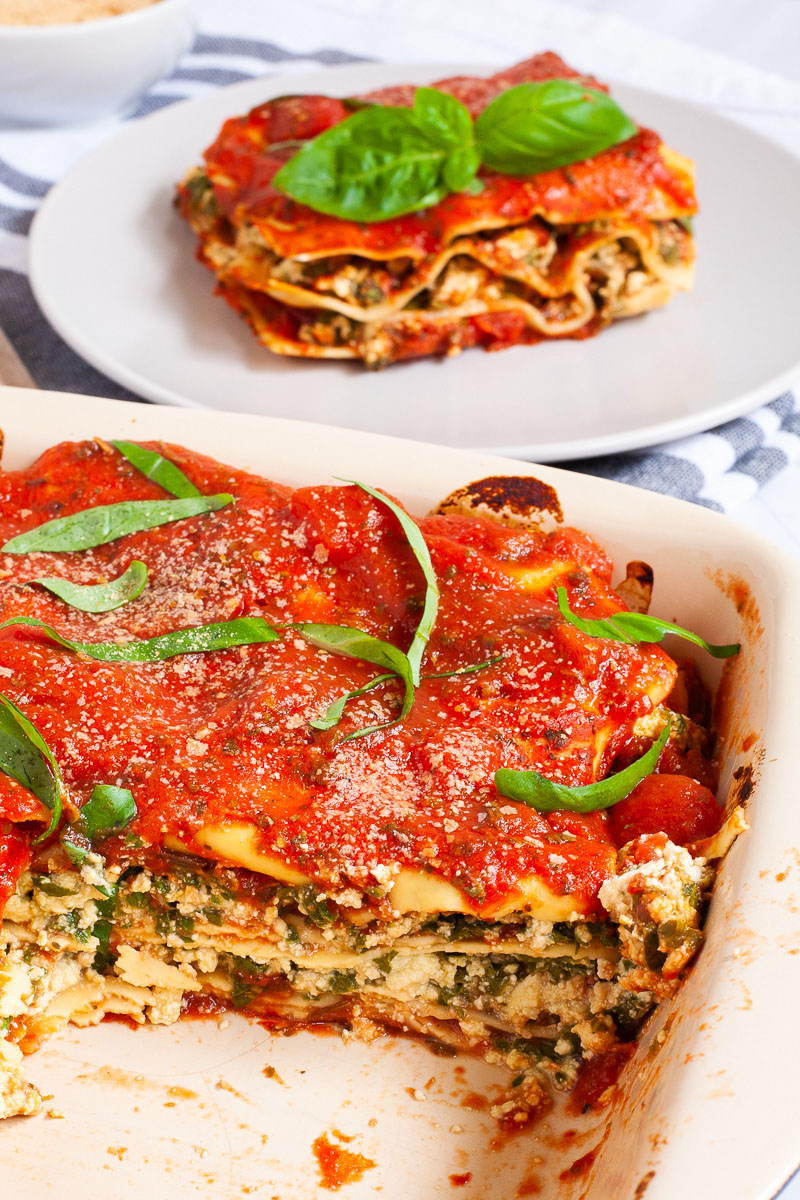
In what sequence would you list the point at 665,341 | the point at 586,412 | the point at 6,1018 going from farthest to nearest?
Answer: the point at 665,341, the point at 586,412, the point at 6,1018

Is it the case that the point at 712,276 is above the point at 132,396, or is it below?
above

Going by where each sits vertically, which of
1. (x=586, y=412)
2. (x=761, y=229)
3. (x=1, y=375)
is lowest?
(x=1, y=375)

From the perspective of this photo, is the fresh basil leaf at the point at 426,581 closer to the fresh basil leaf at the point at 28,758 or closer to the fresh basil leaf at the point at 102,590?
the fresh basil leaf at the point at 102,590

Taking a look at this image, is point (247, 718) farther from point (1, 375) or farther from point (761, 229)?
point (761, 229)

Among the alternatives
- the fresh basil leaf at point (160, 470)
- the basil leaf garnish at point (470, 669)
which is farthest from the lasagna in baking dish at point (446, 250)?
the basil leaf garnish at point (470, 669)

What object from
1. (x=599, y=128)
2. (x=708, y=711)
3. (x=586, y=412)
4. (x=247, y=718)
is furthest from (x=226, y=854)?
(x=599, y=128)

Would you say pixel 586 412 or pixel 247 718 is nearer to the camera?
pixel 247 718

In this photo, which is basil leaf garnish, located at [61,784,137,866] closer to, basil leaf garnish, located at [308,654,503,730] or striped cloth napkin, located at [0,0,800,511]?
basil leaf garnish, located at [308,654,503,730]

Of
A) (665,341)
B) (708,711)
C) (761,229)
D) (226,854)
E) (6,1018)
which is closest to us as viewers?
(226,854)
